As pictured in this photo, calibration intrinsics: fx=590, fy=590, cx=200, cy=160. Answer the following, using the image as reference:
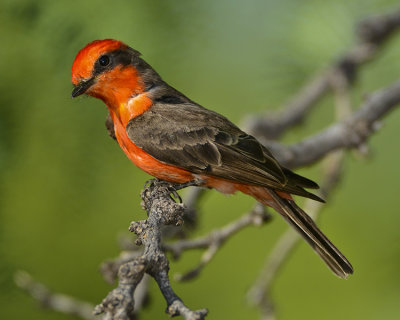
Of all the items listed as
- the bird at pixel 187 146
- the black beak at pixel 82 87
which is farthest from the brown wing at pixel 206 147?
the black beak at pixel 82 87

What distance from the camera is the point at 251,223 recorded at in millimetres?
3348

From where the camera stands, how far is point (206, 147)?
11.0ft

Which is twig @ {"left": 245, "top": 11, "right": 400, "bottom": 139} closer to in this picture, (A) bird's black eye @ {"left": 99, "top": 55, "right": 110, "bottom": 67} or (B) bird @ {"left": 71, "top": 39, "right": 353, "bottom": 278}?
(B) bird @ {"left": 71, "top": 39, "right": 353, "bottom": 278}

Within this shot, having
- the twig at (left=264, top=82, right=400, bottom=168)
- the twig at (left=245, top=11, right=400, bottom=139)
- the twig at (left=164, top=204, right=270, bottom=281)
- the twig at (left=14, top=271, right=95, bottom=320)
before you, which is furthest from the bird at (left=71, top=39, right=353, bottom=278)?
the twig at (left=245, top=11, right=400, bottom=139)

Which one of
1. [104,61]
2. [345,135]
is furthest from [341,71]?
[104,61]

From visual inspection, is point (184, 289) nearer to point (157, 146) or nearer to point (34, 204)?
point (157, 146)

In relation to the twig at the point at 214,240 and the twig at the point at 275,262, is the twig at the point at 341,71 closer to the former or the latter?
the twig at the point at 275,262

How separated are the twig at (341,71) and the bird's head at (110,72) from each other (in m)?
1.27

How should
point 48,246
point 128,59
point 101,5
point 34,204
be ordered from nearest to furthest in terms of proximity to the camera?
point 34,204
point 48,246
point 101,5
point 128,59

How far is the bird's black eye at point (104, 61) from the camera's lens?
136 inches

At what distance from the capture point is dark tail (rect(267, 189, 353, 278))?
3152mm

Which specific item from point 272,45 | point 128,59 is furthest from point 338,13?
point 128,59

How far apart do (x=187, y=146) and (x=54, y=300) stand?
113cm

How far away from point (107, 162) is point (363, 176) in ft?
7.92
